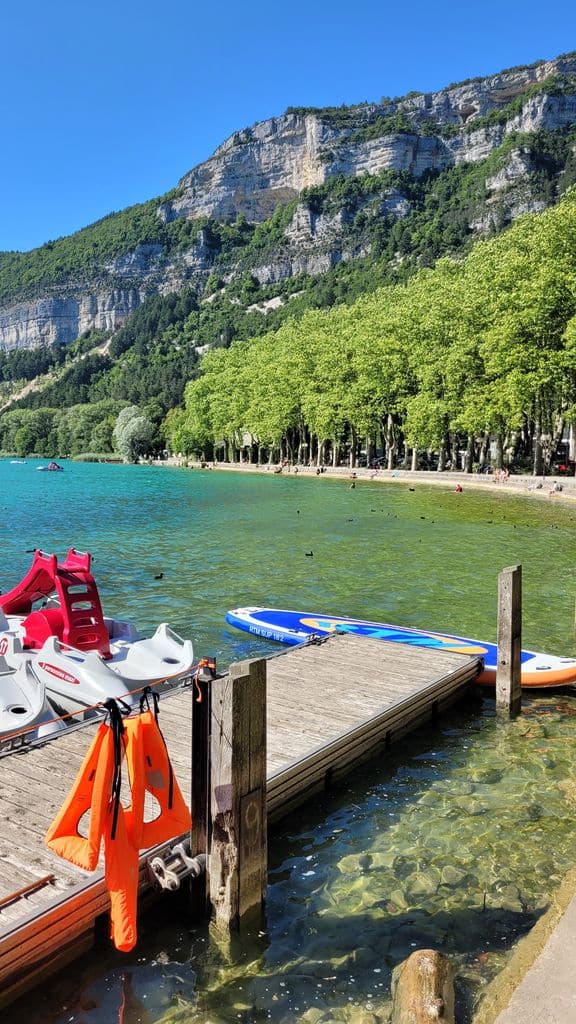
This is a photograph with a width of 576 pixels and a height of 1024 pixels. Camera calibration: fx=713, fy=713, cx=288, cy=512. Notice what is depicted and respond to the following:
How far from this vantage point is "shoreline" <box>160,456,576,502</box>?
46581mm

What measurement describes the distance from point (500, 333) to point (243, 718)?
51798 mm

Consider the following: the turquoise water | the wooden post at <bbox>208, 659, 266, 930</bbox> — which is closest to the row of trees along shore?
the turquoise water

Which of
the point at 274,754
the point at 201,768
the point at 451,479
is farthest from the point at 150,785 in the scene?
the point at 451,479

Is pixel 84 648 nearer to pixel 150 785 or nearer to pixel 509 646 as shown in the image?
pixel 150 785

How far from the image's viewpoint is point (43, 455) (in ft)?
575

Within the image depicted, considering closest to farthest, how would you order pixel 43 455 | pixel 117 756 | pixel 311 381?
pixel 117 756, pixel 311 381, pixel 43 455

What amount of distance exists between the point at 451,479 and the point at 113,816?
57123 millimetres

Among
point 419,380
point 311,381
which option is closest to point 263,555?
point 419,380

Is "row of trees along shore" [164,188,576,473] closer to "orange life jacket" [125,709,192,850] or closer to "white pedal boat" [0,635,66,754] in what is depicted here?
"white pedal boat" [0,635,66,754]

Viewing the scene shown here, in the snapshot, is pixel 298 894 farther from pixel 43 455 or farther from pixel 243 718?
pixel 43 455

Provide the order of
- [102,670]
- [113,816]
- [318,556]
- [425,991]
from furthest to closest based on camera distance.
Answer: [318,556] < [102,670] < [113,816] < [425,991]

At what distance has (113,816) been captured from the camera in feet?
16.4

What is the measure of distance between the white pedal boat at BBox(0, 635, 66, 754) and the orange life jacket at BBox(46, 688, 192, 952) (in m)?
3.41

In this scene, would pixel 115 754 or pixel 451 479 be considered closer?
pixel 115 754
